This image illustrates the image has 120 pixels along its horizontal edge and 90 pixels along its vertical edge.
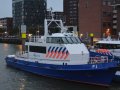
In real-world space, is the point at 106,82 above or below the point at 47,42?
below

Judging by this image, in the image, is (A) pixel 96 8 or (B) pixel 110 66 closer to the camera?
(B) pixel 110 66

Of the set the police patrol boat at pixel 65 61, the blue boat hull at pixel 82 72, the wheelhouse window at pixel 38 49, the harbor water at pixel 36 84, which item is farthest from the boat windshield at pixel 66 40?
the harbor water at pixel 36 84

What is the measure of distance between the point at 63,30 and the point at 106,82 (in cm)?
954

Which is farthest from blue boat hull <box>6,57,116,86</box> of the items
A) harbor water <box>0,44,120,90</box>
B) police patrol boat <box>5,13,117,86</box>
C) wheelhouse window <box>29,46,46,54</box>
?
wheelhouse window <box>29,46,46,54</box>

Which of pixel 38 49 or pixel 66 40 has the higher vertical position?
pixel 66 40

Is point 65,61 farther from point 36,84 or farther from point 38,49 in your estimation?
point 38,49

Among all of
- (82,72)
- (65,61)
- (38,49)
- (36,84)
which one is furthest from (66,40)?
(36,84)

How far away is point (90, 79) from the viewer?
32.8 meters

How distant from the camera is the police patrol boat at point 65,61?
32000 millimetres

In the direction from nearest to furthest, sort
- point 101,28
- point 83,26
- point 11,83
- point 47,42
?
1. point 11,83
2. point 47,42
3. point 101,28
4. point 83,26

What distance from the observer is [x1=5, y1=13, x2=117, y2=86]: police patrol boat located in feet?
105

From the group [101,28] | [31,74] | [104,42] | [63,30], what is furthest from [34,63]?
[101,28]

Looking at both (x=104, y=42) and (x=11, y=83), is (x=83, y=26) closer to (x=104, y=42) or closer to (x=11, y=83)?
(x=104, y=42)

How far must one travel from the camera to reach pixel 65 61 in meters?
35.3
